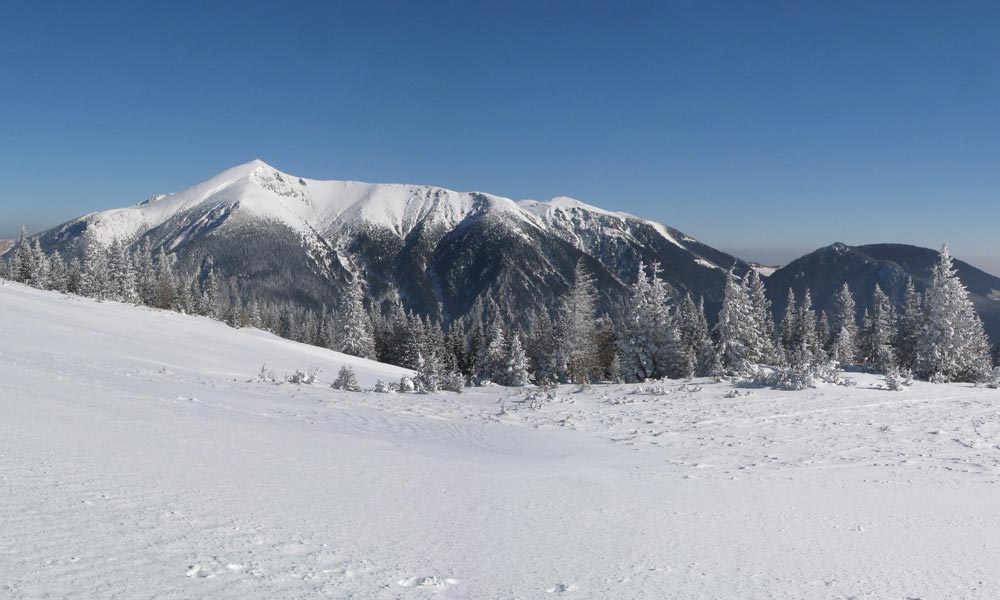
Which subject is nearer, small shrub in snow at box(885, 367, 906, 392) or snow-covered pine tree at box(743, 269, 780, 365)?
small shrub in snow at box(885, 367, 906, 392)

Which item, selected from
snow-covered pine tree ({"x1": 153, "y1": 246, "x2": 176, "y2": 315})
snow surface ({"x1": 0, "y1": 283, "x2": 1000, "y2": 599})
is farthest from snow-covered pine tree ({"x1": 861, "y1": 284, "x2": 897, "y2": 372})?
snow-covered pine tree ({"x1": 153, "y1": 246, "x2": 176, "y2": 315})

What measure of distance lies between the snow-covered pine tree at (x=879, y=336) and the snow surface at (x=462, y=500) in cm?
4407

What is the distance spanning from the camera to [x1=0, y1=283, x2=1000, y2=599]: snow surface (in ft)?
13.9

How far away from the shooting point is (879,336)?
188 feet

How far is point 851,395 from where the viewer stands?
58.4 feet

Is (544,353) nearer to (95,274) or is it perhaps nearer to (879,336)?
(879,336)

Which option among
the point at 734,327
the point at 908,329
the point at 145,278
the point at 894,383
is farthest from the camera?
the point at 145,278

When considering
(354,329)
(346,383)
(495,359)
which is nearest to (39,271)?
(354,329)

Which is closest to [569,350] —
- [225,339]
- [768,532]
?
[225,339]

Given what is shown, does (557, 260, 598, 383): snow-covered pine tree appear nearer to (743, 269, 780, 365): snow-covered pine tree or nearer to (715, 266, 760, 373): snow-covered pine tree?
(715, 266, 760, 373): snow-covered pine tree

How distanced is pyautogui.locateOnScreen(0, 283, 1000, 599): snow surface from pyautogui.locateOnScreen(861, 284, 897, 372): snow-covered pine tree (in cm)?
4407

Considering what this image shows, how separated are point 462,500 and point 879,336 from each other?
210 ft

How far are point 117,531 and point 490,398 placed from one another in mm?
14845

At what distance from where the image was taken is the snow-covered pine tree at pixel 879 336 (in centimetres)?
5158
